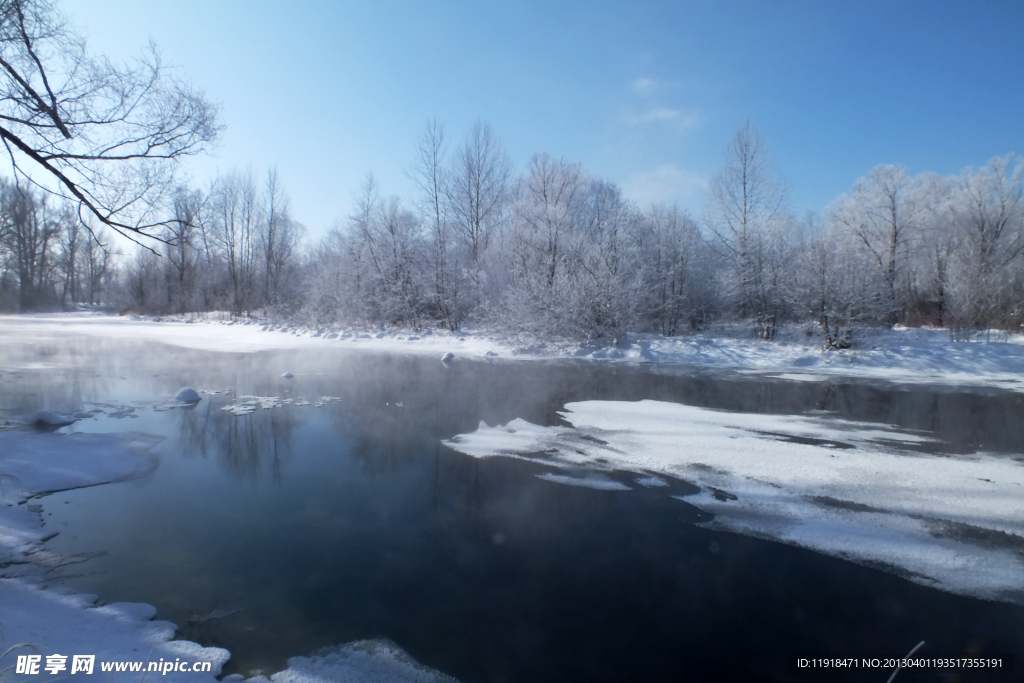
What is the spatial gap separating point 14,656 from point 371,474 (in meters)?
3.63

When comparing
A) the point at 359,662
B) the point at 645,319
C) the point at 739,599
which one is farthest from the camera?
the point at 645,319

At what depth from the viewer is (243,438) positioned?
7.79 metres

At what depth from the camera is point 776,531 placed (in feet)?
15.6

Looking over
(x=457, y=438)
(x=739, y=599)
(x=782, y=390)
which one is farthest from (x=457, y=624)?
(x=782, y=390)

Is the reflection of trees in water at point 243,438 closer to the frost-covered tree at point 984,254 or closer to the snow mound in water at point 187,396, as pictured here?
the snow mound in water at point 187,396

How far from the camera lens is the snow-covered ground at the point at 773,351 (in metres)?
15.6

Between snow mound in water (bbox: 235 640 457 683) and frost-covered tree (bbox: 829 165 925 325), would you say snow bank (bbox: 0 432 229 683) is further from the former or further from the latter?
frost-covered tree (bbox: 829 165 925 325)

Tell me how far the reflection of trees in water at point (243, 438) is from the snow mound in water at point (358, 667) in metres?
3.51

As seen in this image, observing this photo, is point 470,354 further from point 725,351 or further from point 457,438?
point 457,438

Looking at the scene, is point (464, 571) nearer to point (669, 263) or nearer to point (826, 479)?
point (826, 479)

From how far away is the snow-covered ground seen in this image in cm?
1564

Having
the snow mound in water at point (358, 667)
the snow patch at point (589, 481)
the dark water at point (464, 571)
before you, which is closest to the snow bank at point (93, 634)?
the dark water at point (464, 571)

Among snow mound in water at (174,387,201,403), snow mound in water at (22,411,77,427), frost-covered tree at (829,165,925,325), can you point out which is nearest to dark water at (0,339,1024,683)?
snow mound in water at (22,411,77,427)

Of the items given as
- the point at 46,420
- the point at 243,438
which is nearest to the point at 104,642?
the point at 243,438
